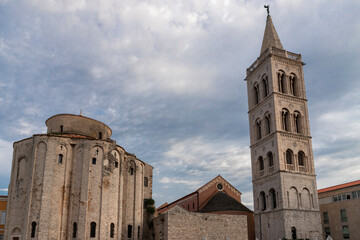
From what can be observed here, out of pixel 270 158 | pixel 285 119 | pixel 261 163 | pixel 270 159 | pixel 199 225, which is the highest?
pixel 285 119

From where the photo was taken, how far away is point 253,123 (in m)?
44.7

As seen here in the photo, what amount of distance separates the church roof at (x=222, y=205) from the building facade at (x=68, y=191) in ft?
41.2

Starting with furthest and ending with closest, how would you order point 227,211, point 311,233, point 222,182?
1. point 222,182
2. point 227,211
3. point 311,233

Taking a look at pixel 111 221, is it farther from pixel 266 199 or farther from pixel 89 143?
pixel 266 199

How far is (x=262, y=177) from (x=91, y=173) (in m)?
20.4

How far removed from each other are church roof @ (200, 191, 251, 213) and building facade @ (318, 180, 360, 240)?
10.5 metres

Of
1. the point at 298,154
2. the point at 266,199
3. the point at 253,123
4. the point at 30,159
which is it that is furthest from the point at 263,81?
the point at 30,159

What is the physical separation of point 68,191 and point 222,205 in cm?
2144

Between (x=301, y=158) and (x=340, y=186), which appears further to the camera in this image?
(x=340, y=186)

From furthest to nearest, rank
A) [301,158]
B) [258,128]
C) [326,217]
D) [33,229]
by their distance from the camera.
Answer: [326,217] → [258,128] → [301,158] → [33,229]

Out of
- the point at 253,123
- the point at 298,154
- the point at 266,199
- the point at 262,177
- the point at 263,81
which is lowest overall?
Answer: the point at 266,199

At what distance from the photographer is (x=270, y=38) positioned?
4584 cm

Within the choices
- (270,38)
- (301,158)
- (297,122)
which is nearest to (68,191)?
(301,158)

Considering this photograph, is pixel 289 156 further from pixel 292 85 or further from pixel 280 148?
pixel 292 85
